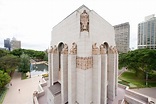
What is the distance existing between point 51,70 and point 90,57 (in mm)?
A: 5135

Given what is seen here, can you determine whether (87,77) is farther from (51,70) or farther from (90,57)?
(51,70)

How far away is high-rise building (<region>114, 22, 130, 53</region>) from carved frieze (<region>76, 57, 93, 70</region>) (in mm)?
49095

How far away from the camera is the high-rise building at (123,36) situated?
49.5m

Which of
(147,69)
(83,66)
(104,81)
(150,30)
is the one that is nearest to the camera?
(83,66)

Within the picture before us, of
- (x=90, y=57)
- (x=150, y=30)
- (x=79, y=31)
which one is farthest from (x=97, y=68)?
(x=150, y=30)

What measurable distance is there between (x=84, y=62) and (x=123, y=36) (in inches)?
1998

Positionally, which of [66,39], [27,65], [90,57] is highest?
[66,39]

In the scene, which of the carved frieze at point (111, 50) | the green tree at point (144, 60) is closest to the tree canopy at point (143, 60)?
the green tree at point (144, 60)

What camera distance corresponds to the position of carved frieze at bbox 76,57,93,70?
7.08 meters

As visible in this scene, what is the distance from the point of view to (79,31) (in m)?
7.26

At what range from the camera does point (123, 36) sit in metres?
51.3

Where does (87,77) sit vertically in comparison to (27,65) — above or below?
above

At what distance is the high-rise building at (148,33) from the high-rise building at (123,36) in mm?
5186

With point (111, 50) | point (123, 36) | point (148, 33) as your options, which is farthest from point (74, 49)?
point (123, 36)
